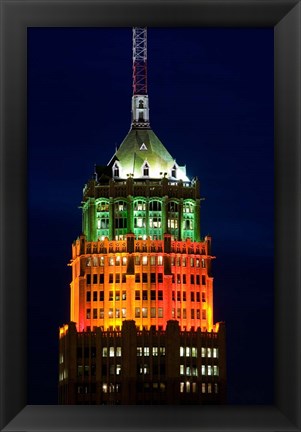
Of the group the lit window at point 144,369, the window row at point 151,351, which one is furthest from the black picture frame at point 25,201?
the window row at point 151,351

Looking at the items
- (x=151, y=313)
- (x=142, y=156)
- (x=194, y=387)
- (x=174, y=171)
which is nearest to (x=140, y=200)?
(x=142, y=156)

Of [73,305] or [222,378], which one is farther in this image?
[73,305]

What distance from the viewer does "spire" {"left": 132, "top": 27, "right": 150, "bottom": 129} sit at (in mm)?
19328

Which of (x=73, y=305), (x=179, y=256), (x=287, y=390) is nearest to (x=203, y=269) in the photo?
(x=179, y=256)

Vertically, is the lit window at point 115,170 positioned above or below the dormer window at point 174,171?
above

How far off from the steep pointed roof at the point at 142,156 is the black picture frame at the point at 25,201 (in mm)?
14549

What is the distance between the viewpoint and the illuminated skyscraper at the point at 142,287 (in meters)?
28.7

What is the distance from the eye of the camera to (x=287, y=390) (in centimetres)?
1300

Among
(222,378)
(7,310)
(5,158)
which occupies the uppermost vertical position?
(5,158)

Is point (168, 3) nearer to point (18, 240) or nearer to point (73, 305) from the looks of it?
point (18, 240)

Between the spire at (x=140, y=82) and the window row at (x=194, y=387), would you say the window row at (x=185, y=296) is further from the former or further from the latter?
the spire at (x=140, y=82)

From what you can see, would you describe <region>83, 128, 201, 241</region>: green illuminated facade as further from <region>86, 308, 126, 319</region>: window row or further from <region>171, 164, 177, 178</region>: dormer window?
<region>86, 308, 126, 319</region>: window row

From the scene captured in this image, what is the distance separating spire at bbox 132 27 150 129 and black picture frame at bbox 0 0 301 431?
4007 millimetres

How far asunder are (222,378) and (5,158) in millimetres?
15030
